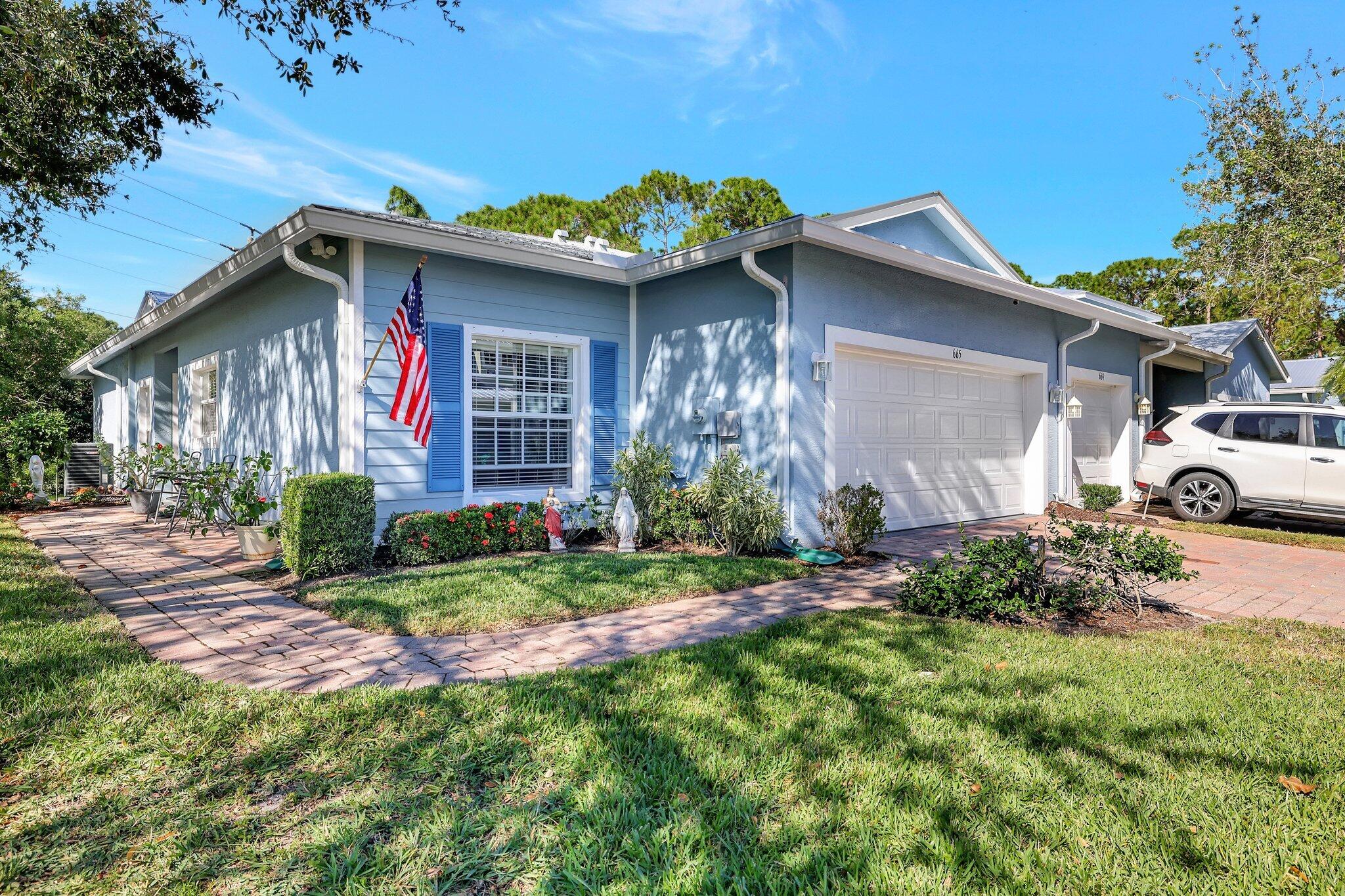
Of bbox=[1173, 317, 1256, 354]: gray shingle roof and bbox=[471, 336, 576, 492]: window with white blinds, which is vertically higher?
bbox=[1173, 317, 1256, 354]: gray shingle roof

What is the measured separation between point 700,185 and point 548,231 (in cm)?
510

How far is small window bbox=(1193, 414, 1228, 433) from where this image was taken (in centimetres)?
914

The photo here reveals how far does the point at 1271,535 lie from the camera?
8.05m

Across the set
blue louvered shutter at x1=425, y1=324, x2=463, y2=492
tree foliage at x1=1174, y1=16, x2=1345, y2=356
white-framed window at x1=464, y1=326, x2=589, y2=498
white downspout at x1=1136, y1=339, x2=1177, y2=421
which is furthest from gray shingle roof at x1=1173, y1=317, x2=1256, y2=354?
blue louvered shutter at x1=425, y1=324, x2=463, y2=492

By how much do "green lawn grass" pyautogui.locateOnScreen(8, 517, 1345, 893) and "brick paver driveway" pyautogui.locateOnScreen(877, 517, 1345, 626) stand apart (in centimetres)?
158

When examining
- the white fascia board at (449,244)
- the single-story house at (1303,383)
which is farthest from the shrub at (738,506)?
the single-story house at (1303,383)

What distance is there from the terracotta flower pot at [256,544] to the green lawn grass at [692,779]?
3048mm

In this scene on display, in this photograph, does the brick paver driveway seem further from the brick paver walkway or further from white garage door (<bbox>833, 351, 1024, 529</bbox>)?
the brick paver walkway

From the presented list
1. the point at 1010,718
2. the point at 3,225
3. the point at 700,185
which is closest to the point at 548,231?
the point at 700,185

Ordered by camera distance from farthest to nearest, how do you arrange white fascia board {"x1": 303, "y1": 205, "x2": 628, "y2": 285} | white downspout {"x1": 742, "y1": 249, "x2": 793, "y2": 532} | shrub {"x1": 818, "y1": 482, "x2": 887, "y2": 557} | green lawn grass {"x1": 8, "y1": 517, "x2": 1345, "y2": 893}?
white downspout {"x1": 742, "y1": 249, "x2": 793, "y2": 532} < shrub {"x1": 818, "y1": 482, "x2": 887, "y2": 557} < white fascia board {"x1": 303, "y1": 205, "x2": 628, "y2": 285} < green lawn grass {"x1": 8, "y1": 517, "x2": 1345, "y2": 893}

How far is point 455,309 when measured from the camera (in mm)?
6785

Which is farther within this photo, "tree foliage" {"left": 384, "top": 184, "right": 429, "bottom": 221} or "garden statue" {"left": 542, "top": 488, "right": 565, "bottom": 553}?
"tree foliage" {"left": 384, "top": 184, "right": 429, "bottom": 221}

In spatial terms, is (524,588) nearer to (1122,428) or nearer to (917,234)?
(917,234)

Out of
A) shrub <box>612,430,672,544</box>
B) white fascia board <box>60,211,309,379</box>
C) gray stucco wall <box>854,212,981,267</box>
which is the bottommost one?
shrub <box>612,430,672,544</box>
